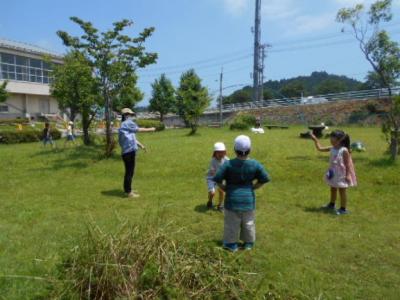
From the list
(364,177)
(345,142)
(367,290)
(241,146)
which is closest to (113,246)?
(241,146)

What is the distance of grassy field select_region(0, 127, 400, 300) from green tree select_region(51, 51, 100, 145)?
2.88 meters

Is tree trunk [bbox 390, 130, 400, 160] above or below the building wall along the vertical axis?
below

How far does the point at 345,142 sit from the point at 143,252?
16.8 feet

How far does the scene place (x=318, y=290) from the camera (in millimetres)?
4500

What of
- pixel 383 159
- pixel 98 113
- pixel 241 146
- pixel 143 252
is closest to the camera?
pixel 143 252

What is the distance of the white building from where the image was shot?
49.8 m

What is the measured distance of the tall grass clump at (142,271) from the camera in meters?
3.71

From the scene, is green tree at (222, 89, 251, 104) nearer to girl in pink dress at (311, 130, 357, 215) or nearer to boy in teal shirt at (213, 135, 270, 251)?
girl in pink dress at (311, 130, 357, 215)

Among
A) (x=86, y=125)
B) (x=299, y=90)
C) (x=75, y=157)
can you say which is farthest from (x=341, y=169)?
(x=299, y=90)

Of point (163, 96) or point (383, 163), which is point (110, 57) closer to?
point (383, 163)

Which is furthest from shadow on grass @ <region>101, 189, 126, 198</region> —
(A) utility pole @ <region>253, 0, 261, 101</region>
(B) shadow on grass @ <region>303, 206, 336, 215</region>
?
(A) utility pole @ <region>253, 0, 261, 101</region>

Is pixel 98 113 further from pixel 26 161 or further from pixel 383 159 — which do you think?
pixel 383 159

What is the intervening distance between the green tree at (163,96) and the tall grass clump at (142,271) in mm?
46792

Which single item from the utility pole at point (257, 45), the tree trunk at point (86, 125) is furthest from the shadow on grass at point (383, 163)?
the utility pole at point (257, 45)
